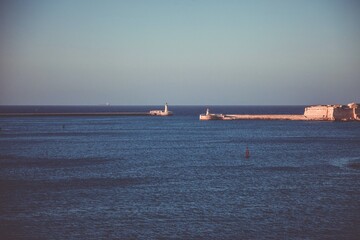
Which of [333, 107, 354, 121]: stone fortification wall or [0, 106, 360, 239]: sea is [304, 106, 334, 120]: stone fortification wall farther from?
[0, 106, 360, 239]: sea

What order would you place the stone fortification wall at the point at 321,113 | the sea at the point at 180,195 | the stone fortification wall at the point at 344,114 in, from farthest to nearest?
1. the stone fortification wall at the point at 321,113
2. the stone fortification wall at the point at 344,114
3. the sea at the point at 180,195

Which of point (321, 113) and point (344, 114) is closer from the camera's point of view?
point (344, 114)

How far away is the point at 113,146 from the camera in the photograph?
2926 inches

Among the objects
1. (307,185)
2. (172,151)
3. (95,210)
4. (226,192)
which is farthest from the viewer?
(172,151)

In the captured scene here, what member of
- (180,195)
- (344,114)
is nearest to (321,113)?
(344,114)

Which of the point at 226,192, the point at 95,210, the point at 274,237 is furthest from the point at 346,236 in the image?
the point at 95,210

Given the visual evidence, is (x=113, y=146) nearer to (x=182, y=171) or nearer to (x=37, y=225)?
(x=182, y=171)

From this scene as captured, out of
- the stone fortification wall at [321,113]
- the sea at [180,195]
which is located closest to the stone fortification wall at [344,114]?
the stone fortification wall at [321,113]

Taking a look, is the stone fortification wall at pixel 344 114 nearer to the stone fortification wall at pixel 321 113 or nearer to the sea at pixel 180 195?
the stone fortification wall at pixel 321 113

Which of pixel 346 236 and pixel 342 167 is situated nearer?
pixel 346 236

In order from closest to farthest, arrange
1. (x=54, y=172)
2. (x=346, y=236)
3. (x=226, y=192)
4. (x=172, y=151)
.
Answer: (x=346, y=236)
(x=226, y=192)
(x=54, y=172)
(x=172, y=151)

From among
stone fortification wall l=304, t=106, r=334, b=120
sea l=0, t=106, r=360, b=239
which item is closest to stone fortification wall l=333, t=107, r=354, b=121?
stone fortification wall l=304, t=106, r=334, b=120

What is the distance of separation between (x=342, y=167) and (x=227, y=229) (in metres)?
25.7

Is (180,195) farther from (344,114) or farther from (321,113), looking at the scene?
(321,113)
